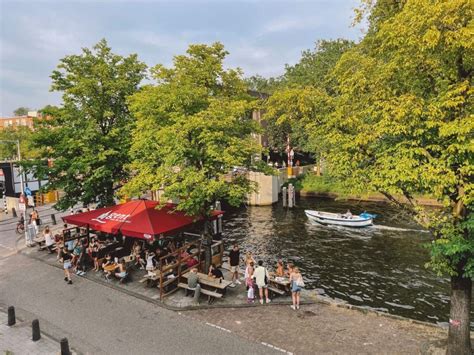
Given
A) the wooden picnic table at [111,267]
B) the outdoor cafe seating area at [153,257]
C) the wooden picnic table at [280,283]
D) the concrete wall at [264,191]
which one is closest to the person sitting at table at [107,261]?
the outdoor cafe seating area at [153,257]

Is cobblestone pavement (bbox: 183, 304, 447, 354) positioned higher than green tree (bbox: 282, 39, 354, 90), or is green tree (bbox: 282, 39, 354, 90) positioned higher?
green tree (bbox: 282, 39, 354, 90)

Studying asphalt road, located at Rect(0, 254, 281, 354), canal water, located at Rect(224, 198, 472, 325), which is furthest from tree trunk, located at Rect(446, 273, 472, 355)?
asphalt road, located at Rect(0, 254, 281, 354)

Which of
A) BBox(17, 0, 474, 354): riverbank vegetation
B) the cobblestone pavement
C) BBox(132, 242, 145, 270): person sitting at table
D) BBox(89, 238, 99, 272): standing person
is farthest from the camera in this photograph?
BBox(132, 242, 145, 270): person sitting at table

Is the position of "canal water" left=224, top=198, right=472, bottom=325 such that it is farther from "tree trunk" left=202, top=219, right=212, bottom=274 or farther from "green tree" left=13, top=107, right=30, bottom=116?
"green tree" left=13, top=107, right=30, bottom=116

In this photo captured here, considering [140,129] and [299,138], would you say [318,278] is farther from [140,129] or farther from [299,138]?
[299,138]

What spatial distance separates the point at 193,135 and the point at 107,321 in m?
8.25

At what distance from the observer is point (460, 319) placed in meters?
10.5

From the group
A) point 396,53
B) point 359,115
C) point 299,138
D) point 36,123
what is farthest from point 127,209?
point 299,138

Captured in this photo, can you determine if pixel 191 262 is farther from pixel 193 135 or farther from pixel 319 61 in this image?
pixel 319 61

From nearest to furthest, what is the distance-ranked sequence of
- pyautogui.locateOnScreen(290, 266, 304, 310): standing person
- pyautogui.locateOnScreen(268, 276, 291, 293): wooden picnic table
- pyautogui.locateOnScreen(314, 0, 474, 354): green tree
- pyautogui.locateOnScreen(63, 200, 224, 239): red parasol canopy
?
pyautogui.locateOnScreen(314, 0, 474, 354): green tree → pyautogui.locateOnScreen(290, 266, 304, 310): standing person → pyautogui.locateOnScreen(268, 276, 291, 293): wooden picnic table → pyautogui.locateOnScreen(63, 200, 224, 239): red parasol canopy

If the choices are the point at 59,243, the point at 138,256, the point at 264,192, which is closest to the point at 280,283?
the point at 138,256

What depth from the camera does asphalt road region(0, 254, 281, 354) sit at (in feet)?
37.7

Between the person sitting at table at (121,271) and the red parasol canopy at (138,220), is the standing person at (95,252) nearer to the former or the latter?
the red parasol canopy at (138,220)

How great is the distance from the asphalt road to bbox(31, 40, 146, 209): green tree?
601cm
